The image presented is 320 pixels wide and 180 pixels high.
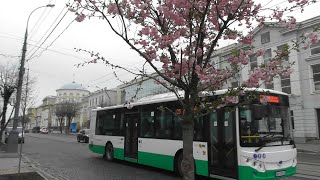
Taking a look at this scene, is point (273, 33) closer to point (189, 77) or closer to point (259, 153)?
point (259, 153)

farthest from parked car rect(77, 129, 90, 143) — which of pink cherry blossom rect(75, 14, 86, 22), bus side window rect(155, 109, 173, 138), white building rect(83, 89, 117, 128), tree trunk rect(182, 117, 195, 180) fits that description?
white building rect(83, 89, 117, 128)

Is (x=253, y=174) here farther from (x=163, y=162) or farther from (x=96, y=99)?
(x=96, y=99)

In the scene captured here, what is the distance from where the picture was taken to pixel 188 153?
4.90 metres

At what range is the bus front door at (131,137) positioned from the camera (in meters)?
14.4

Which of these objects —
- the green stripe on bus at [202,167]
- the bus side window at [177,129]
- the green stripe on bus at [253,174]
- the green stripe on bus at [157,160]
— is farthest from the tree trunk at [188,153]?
the green stripe on bus at [157,160]

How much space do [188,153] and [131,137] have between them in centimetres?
1004

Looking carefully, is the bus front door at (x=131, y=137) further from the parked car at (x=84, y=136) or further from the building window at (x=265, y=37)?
the building window at (x=265, y=37)

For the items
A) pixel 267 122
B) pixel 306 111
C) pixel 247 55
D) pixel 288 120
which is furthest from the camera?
pixel 306 111

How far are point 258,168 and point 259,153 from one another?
389mm

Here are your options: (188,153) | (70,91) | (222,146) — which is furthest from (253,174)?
(70,91)

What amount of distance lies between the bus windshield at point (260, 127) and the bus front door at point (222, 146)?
320mm

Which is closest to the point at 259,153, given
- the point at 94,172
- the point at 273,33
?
the point at 94,172

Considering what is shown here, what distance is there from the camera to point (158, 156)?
12.6 metres

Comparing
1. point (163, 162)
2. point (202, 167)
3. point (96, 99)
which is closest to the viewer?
point (202, 167)
